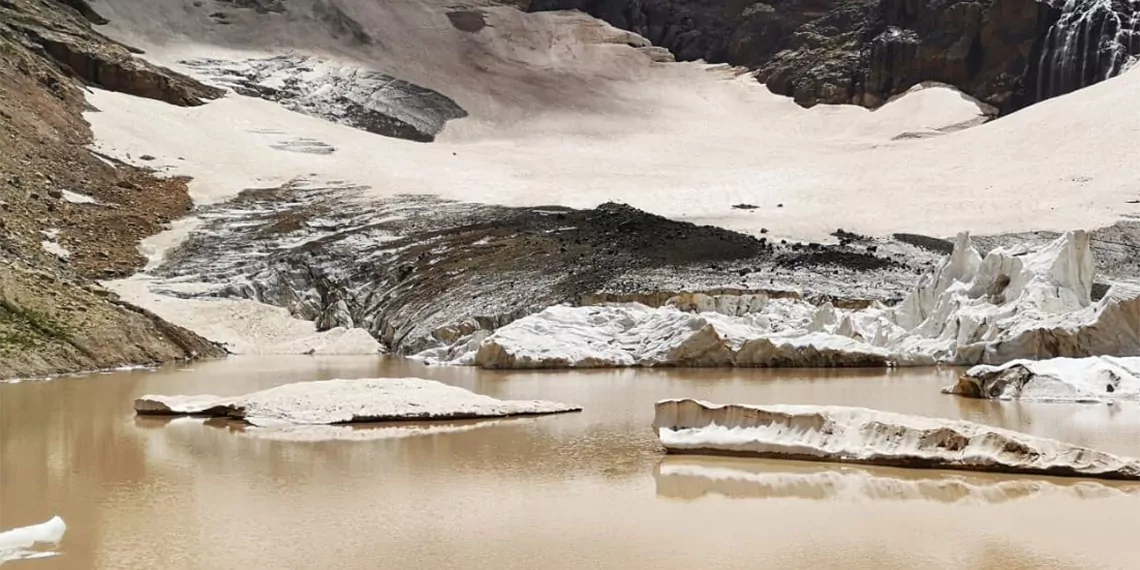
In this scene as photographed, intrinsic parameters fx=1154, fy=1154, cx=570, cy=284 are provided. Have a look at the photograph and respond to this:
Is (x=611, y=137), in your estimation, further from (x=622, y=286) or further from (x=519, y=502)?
(x=519, y=502)

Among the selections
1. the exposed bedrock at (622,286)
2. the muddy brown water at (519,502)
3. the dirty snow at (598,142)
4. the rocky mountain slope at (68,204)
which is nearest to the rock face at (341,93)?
the dirty snow at (598,142)

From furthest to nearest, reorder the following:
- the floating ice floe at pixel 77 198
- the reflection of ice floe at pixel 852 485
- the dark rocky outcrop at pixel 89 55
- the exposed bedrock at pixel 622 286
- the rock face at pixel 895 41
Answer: the rock face at pixel 895 41, the dark rocky outcrop at pixel 89 55, the floating ice floe at pixel 77 198, the exposed bedrock at pixel 622 286, the reflection of ice floe at pixel 852 485

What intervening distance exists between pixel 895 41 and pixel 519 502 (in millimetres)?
62817

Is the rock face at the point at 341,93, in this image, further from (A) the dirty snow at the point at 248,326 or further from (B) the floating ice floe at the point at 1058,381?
(B) the floating ice floe at the point at 1058,381

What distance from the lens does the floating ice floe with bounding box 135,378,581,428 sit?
11250 millimetres

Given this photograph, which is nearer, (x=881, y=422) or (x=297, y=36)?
(x=881, y=422)

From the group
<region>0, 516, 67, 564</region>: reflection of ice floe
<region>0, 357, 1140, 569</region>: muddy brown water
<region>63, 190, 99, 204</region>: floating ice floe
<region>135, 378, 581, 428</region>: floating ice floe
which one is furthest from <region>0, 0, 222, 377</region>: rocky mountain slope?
<region>0, 516, 67, 564</region>: reflection of ice floe

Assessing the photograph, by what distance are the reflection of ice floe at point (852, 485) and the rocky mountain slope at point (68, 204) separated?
11313mm

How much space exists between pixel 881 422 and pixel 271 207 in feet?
94.2

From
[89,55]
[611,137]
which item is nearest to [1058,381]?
[89,55]

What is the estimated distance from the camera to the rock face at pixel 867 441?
7.88m

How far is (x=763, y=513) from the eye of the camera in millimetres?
6793

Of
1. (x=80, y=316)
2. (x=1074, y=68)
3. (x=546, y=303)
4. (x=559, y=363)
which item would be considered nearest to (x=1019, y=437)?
(x=559, y=363)

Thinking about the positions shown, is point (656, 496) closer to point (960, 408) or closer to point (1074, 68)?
point (960, 408)
